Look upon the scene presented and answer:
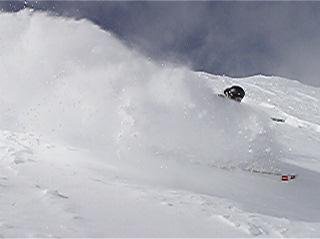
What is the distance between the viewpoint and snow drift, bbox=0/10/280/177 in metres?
13.0

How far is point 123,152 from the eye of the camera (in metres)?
11.9

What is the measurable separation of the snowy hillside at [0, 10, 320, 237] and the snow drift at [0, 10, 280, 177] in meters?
0.04

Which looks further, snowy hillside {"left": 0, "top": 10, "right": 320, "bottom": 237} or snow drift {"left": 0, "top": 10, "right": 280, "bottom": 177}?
snow drift {"left": 0, "top": 10, "right": 280, "bottom": 177}

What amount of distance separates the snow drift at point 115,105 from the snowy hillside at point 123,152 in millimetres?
38

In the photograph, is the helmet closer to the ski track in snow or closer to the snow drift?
the snow drift

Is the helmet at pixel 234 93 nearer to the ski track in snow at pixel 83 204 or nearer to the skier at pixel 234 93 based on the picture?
the skier at pixel 234 93

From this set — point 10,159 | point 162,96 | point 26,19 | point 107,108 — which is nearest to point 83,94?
point 107,108

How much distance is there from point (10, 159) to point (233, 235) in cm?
411

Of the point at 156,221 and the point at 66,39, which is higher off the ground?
the point at 66,39

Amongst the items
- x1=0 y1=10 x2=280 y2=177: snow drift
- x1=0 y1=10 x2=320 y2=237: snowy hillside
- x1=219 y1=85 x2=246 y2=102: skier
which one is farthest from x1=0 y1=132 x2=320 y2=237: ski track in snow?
x1=219 y1=85 x2=246 y2=102: skier

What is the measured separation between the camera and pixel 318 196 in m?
11.9

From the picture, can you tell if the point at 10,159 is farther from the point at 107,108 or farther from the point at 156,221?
the point at 107,108

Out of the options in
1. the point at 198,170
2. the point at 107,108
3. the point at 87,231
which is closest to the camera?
the point at 87,231

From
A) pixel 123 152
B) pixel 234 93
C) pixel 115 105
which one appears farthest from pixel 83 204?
pixel 234 93
